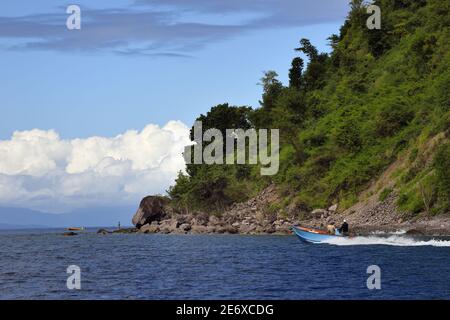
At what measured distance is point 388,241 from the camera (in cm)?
7850

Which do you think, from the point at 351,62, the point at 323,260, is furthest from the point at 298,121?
the point at 323,260

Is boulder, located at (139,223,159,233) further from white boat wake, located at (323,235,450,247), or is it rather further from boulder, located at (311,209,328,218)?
white boat wake, located at (323,235,450,247)

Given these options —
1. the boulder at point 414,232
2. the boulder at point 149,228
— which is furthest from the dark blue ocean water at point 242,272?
the boulder at point 149,228

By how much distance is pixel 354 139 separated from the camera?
115 m

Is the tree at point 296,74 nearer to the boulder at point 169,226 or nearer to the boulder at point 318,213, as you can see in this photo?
the boulder at point 169,226

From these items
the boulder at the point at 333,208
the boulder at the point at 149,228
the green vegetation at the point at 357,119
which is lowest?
the boulder at the point at 149,228

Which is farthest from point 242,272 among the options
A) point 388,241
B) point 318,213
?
point 318,213

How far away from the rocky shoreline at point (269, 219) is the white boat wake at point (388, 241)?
584 centimetres

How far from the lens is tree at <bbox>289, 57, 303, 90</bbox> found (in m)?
162

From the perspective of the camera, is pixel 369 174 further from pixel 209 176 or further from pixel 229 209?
pixel 209 176

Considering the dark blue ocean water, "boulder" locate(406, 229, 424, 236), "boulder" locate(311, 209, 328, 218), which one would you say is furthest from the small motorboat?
"boulder" locate(311, 209, 328, 218)

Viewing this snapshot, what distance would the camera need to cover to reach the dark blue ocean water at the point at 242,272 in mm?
46125

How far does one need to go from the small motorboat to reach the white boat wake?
0.55 metres
